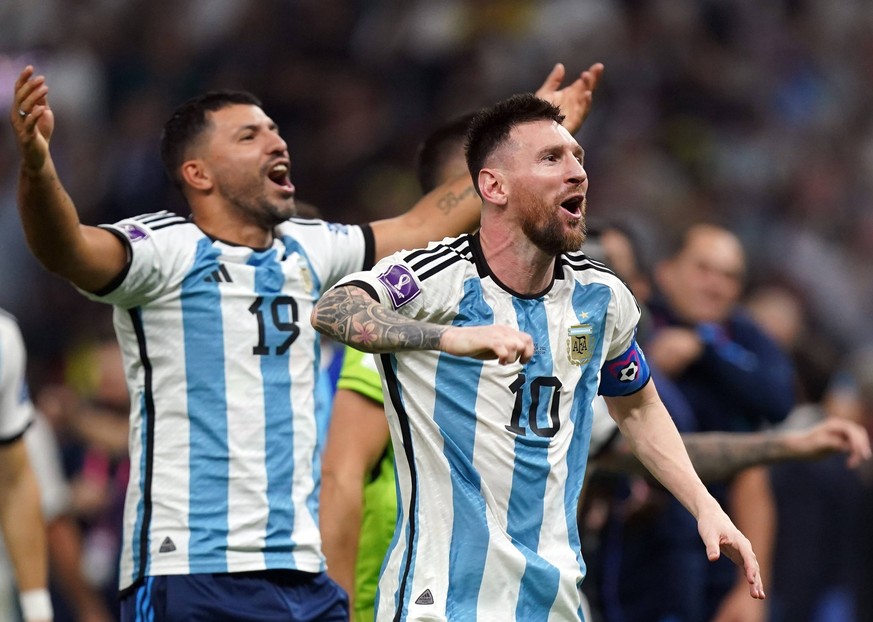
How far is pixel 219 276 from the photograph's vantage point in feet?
17.8

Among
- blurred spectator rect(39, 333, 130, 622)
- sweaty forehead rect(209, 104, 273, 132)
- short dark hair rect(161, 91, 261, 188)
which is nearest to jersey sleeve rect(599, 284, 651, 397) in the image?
sweaty forehead rect(209, 104, 273, 132)

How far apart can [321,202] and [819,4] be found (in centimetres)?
569

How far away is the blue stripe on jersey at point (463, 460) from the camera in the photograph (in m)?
4.38

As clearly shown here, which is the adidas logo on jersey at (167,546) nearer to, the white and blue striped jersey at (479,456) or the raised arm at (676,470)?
the white and blue striped jersey at (479,456)

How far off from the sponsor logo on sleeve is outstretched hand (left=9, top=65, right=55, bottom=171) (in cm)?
119

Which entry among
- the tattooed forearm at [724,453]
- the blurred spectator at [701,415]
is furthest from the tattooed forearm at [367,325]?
the blurred spectator at [701,415]

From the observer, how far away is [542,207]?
14.9ft

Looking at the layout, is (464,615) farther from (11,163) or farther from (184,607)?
(11,163)

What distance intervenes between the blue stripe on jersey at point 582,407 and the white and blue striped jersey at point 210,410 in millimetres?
1181

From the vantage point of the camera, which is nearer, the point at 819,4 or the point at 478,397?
the point at 478,397

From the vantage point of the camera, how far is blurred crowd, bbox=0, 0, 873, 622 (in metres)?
14.2

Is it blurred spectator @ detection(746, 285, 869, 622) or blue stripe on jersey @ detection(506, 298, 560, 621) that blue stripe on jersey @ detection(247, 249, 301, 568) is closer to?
blue stripe on jersey @ detection(506, 298, 560, 621)

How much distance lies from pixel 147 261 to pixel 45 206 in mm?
487

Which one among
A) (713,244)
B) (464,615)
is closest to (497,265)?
(464,615)
